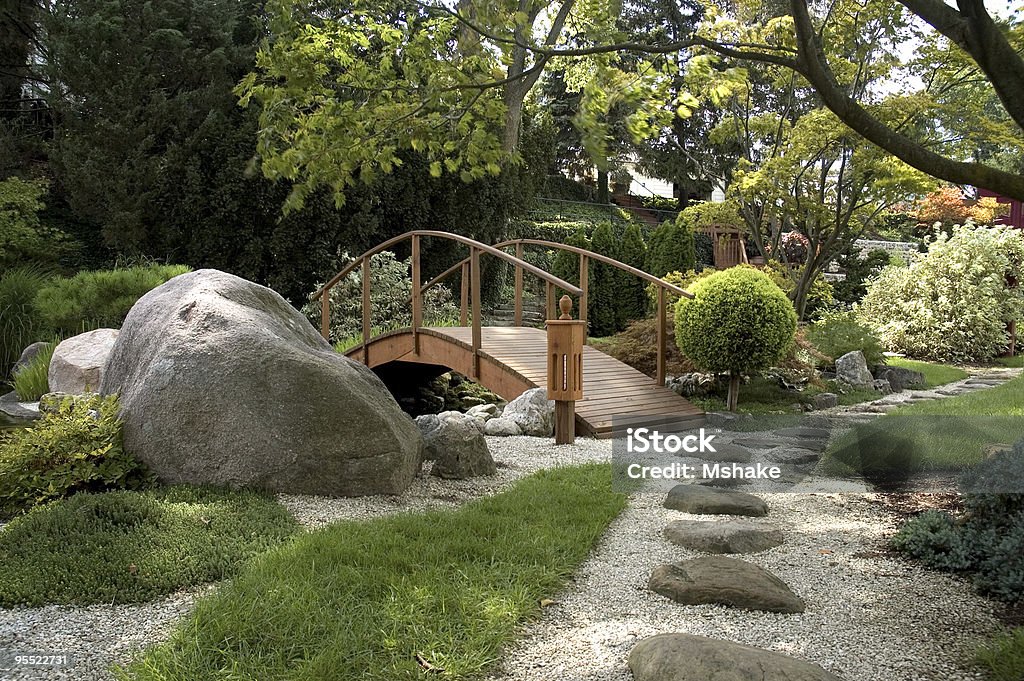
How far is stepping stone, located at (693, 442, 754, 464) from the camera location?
5992 mm

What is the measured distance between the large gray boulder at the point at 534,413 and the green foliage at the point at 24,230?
11.1 meters

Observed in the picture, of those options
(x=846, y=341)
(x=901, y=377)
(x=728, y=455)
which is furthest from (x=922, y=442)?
(x=846, y=341)

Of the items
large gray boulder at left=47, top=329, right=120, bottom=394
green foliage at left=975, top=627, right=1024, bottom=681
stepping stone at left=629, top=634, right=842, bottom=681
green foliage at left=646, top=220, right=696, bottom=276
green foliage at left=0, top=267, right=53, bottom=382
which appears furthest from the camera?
green foliage at left=646, top=220, right=696, bottom=276

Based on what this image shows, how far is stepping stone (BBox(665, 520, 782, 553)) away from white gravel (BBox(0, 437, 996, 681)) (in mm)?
75

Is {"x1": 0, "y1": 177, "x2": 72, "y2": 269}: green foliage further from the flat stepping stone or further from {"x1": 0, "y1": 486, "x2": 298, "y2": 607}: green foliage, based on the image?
the flat stepping stone

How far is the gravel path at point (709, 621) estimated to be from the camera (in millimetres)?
2775

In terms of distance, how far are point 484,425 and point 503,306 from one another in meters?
10.8

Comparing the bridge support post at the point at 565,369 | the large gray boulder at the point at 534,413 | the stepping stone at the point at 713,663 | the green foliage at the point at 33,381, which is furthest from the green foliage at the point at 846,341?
the green foliage at the point at 33,381

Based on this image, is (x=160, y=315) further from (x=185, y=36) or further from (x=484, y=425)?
(x=185, y=36)

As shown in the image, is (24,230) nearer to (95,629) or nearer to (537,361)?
(537,361)

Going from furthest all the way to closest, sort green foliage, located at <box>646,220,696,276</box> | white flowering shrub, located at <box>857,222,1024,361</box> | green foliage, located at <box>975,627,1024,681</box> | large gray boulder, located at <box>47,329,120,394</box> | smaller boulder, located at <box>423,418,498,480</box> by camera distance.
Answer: green foliage, located at <box>646,220,696,276</box>
white flowering shrub, located at <box>857,222,1024,361</box>
large gray boulder, located at <box>47,329,120,394</box>
smaller boulder, located at <box>423,418,498,480</box>
green foliage, located at <box>975,627,1024,681</box>

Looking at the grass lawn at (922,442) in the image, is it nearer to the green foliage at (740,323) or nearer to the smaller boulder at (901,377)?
the green foliage at (740,323)

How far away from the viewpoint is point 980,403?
760 centimetres

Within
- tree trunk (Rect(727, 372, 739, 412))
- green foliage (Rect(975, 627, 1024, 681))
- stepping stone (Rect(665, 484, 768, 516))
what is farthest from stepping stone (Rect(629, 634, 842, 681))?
tree trunk (Rect(727, 372, 739, 412))
